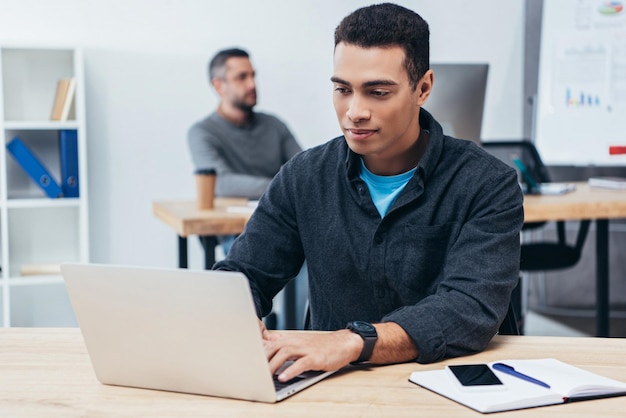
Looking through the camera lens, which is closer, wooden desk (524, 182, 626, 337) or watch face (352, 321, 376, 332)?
watch face (352, 321, 376, 332)

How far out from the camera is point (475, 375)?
1145 mm

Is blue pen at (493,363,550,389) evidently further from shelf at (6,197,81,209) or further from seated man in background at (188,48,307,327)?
shelf at (6,197,81,209)

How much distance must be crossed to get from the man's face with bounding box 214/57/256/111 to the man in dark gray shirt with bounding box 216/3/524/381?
2.23 metres

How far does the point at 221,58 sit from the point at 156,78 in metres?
0.42

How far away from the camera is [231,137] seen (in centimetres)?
384

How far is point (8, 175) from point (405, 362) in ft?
10.1

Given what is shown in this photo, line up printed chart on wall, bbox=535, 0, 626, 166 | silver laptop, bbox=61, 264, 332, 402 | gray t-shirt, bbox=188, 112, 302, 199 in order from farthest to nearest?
printed chart on wall, bbox=535, 0, 626, 166
gray t-shirt, bbox=188, 112, 302, 199
silver laptop, bbox=61, 264, 332, 402

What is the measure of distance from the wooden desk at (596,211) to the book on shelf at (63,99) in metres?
2.03

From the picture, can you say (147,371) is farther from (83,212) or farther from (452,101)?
(83,212)

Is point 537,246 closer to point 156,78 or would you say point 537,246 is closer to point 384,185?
point 156,78

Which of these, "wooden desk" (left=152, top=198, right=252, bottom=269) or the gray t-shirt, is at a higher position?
the gray t-shirt

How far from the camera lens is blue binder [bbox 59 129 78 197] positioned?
147 inches

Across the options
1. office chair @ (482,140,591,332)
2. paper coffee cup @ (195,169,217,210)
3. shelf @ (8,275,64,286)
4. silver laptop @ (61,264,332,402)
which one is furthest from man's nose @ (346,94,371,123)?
shelf @ (8,275,64,286)

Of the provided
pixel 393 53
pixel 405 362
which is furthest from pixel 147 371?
pixel 393 53
